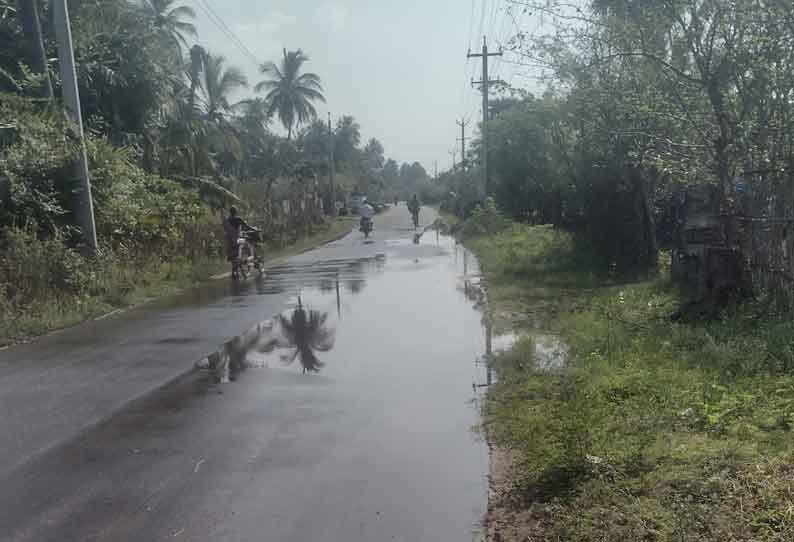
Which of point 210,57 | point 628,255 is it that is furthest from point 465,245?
point 210,57

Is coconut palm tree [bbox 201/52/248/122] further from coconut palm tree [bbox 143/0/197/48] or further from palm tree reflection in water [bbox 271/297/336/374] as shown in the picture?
palm tree reflection in water [bbox 271/297/336/374]

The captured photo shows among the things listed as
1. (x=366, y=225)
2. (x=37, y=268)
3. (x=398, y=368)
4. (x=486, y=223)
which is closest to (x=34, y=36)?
(x=37, y=268)

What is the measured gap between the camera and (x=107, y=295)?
12.4m

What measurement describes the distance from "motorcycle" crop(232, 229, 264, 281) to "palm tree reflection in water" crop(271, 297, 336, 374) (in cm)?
492

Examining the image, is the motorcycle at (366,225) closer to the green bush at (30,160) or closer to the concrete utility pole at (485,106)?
the concrete utility pole at (485,106)

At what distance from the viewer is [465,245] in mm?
25188

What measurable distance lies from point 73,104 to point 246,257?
209 inches

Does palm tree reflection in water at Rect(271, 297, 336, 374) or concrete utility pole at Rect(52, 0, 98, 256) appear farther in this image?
concrete utility pole at Rect(52, 0, 98, 256)

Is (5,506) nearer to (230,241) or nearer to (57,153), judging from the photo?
(57,153)

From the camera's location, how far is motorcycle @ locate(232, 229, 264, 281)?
52.2 ft

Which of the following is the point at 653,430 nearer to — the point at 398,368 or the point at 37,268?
the point at 398,368

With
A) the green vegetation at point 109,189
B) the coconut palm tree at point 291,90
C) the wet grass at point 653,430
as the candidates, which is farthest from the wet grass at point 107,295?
the coconut palm tree at point 291,90

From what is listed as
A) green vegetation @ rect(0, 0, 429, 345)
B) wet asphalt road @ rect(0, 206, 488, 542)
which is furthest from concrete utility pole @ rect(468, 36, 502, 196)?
wet asphalt road @ rect(0, 206, 488, 542)

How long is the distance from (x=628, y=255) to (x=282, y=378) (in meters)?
9.36
